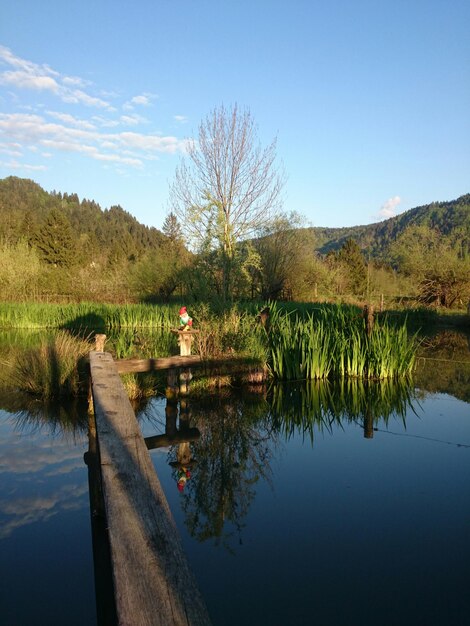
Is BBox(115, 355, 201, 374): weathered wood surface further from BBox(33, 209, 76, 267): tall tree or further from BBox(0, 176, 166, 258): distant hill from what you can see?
BBox(0, 176, 166, 258): distant hill

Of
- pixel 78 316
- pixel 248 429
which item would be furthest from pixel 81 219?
pixel 248 429

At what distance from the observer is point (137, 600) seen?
1.58 m

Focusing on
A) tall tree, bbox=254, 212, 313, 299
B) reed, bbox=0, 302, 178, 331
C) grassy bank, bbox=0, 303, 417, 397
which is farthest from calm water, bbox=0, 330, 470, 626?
tall tree, bbox=254, 212, 313, 299

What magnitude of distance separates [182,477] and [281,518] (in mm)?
1124

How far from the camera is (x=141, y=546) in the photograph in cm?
190

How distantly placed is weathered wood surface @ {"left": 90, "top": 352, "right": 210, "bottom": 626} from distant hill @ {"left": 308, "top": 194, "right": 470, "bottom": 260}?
213 feet

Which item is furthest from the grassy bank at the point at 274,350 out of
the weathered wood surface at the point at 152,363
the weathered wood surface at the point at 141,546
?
the weathered wood surface at the point at 141,546

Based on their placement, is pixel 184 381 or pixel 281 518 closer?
pixel 281 518

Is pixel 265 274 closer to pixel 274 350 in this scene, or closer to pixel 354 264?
pixel 274 350

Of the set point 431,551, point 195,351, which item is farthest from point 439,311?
point 431,551

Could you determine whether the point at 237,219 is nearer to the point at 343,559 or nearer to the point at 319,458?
the point at 319,458

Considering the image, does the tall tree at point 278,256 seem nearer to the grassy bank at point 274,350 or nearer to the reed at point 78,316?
the reed at point 78,316

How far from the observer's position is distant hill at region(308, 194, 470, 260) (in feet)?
260

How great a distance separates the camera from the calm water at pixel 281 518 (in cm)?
276
